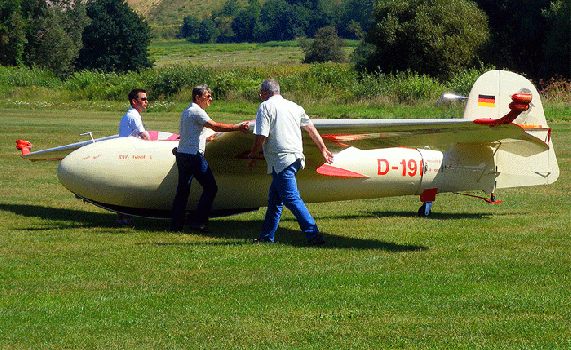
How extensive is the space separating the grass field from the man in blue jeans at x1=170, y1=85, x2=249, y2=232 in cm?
35

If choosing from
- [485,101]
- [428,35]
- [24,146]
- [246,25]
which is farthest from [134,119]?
[246,25]

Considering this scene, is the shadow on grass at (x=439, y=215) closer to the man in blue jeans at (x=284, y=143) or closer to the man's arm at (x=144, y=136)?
the man in blue jeans at (x=284, y=143)

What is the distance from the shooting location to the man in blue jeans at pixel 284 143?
27.9 ft

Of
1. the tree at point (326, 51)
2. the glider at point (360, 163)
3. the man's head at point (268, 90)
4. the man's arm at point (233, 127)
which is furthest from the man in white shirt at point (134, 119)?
the tree at point (326, 51)

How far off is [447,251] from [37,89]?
1741 inches

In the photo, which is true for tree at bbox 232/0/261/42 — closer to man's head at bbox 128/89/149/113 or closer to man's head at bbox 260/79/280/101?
man's head at bbox 128/89/149/113

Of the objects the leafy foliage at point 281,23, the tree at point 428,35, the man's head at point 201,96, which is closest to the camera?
the man's head at point 201,96

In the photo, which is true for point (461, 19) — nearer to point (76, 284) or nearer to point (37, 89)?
point (37, 89)

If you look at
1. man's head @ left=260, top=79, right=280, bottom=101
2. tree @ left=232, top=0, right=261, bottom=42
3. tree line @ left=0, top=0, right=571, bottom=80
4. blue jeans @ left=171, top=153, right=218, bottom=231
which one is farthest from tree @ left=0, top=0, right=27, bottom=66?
tree @ left=232, top=0, right=261, bottom=42

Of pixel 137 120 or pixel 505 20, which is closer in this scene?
pixel 137 120

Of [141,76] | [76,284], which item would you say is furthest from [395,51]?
[76,284]

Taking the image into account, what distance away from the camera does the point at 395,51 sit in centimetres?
4950

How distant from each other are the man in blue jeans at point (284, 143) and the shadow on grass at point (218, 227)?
553 mm

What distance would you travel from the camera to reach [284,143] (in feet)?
28.0
